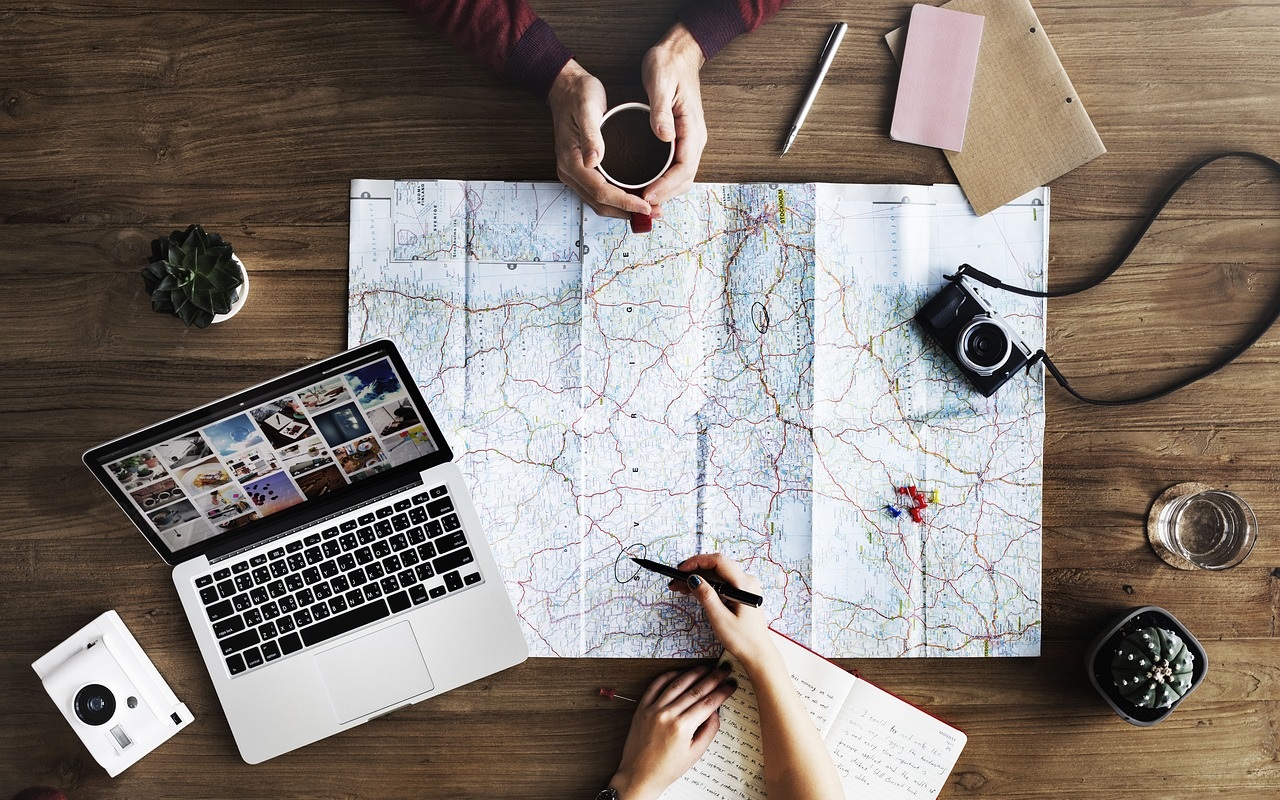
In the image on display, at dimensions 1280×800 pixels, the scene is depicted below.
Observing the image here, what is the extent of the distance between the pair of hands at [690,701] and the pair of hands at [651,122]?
1.62 ft

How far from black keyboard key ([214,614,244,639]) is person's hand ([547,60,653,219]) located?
0.74 metres

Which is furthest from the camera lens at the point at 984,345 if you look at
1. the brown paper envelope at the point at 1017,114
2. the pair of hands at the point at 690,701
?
the pair of hands at the point at 690,701

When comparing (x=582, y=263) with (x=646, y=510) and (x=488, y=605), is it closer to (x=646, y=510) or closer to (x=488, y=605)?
(x=646, y=510)

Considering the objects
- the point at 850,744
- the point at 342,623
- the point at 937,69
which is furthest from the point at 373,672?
the point at 937,69

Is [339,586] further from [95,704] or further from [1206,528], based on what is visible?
[1206,528]

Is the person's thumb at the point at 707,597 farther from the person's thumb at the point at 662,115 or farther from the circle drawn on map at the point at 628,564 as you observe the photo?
the person's thumb at the point at 662,115

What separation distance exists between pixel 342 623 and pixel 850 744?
0.71m

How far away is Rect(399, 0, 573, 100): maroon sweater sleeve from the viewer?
1.05 m

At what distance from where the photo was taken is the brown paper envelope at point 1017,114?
1.12 metres

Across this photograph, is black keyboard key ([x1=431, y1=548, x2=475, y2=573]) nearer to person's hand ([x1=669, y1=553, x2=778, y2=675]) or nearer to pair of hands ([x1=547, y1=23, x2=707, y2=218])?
person's hand ([x1=669, y1=553, x2=778, y2=675])

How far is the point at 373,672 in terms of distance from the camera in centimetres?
108

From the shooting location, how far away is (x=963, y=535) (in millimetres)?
1121

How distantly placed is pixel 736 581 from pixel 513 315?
48cm

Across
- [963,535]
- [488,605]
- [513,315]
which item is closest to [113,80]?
[513,315]
